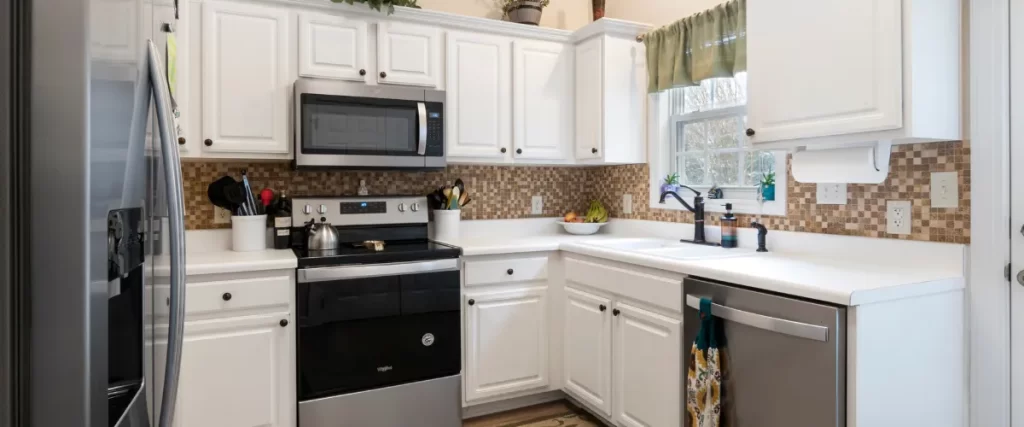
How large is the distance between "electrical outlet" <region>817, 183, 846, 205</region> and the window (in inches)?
7.6

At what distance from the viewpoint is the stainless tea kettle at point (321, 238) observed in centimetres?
260

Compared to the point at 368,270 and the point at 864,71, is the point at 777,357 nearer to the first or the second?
the point at 864,71

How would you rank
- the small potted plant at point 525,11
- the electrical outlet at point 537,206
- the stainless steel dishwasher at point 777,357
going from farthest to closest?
the electrical outlet at point 537,206 < the small potted plant at point 525,11 < the stainless steel dishwasher at point 777,357

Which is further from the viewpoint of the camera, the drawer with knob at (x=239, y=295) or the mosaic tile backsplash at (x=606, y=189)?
the drawer with knob at (x=239, y=295)

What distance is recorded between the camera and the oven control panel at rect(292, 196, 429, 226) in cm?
279

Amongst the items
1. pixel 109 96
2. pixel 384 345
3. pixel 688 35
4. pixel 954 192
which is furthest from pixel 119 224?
pixel 688 35

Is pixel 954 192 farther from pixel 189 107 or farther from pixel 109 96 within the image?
pixel 189 107

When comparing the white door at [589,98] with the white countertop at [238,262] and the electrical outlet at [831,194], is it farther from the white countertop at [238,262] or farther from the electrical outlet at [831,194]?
the white countertop at [238,262]

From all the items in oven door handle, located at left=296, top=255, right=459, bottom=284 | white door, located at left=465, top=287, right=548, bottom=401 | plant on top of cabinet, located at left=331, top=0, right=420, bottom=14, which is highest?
plant on top of cabinet, located at left=331, top=0, right=420, bottom=14

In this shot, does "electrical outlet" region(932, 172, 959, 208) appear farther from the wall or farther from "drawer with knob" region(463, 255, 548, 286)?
the wall

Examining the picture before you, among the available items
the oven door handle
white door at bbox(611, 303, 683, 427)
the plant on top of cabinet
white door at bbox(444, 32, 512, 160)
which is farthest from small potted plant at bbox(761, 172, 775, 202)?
the plant on top of cabinet

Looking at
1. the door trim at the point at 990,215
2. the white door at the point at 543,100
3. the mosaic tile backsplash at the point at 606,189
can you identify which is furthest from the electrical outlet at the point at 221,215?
the door trim at the point at 990,215

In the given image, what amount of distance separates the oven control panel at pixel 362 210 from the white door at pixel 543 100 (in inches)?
24.5

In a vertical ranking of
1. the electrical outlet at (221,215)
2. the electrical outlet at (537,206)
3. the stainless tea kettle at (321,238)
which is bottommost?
the stainless tea kettle at (321,238)
